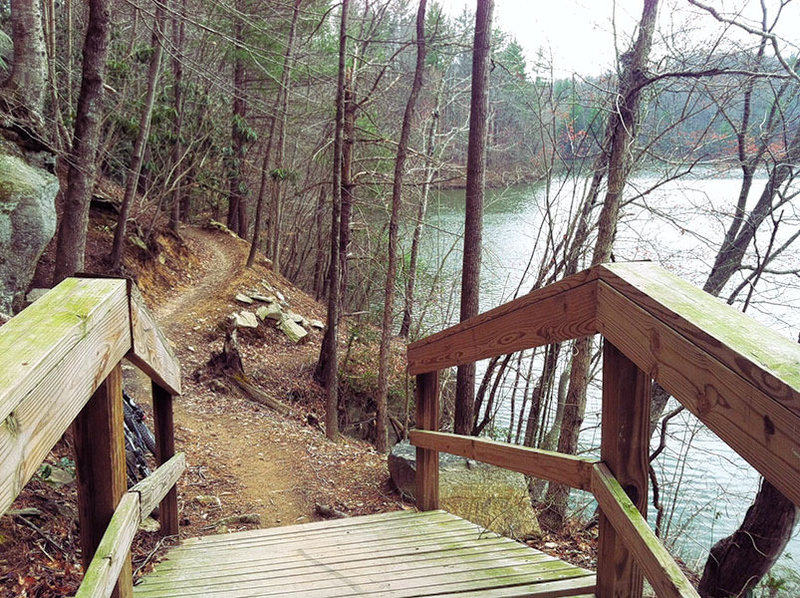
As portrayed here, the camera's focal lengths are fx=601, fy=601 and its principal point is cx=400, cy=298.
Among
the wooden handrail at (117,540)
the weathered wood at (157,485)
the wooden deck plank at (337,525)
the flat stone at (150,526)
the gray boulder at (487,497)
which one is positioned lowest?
the gray boulder at (487,497)

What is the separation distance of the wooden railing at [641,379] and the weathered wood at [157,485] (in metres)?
1.43

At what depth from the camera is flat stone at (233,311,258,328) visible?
1363cm

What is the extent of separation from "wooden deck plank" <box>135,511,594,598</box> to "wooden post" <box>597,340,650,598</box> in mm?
207

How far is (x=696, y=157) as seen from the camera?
832 centimetres

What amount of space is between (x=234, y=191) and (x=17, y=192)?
12.3 m

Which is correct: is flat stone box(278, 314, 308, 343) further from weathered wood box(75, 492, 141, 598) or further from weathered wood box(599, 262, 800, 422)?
weathered wood box(599, 262, 800, 422)

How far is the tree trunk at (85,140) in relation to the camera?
7332 mm

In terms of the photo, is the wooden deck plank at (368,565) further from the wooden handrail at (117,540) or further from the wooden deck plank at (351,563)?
the wooden handrail at (117,540)

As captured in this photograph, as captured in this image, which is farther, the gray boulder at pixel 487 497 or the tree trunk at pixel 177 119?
the tree trunk at pixel 177 119

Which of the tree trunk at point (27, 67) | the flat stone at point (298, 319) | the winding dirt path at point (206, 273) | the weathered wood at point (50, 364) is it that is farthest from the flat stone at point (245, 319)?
the weathered wood at point (50, 364)

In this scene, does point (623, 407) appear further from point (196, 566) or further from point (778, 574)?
point (778, 574)

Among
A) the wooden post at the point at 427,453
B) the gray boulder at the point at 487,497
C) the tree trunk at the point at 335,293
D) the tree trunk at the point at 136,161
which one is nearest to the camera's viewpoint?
the wooden post at the point at 427,453

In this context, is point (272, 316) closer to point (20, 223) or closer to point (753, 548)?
point (20, 223)

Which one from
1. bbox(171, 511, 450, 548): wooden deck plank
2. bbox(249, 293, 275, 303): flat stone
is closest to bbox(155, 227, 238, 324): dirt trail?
bbox(249, 293, 275, 303): flat stone
